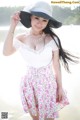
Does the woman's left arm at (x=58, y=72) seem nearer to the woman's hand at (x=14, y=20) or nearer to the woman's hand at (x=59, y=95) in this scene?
the woman's hand at (x=59, y=95)

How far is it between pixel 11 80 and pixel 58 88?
21 cm

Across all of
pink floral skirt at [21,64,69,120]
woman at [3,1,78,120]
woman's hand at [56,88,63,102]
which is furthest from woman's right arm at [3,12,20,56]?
woman's hand at [56,88,63,102]

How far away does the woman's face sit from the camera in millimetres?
1647

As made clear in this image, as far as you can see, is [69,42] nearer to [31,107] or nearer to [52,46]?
[52,46]

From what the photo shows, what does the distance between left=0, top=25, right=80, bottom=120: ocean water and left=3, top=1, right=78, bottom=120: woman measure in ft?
0.22

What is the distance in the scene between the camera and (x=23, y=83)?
5.59 ft

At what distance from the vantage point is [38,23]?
165cm

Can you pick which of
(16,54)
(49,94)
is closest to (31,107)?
(49,94)

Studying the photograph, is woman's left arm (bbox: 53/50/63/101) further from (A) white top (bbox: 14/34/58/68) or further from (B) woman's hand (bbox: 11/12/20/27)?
(B) woman's hand (bbox: 11/12/20/27)

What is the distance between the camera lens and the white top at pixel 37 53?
5.51 feet

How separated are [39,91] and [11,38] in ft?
0.79

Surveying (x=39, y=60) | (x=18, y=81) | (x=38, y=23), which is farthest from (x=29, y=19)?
(x=18, y=81)

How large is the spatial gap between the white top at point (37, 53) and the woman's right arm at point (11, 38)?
26 millimetres

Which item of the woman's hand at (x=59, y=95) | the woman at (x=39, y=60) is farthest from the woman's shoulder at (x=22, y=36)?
the woman's hand at (x=59, y=95)
